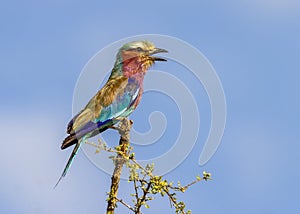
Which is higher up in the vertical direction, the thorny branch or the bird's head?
the bird's head

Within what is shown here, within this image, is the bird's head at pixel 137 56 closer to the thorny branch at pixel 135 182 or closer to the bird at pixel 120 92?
the bird at pixel 120 92

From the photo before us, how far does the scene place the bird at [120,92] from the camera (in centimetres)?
732

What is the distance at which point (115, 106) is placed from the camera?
7.78 metres

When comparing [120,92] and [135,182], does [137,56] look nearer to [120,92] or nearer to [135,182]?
[120,92]

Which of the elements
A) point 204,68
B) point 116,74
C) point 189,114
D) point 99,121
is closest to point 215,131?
point 189,114

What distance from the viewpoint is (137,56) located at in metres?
8.25

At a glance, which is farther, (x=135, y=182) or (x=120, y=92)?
(x=120, y=92)

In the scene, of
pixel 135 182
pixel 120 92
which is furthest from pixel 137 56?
pixel 135 182

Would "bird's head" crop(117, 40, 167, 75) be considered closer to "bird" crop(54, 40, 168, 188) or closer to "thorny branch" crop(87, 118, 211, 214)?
"bird" crop(54, 40, 168, 188)

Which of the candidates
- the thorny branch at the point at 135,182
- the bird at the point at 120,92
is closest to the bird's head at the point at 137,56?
the bird at the point at 120,92

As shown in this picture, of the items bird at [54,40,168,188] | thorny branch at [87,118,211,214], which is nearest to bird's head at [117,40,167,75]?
bird at [54,40,168,188]

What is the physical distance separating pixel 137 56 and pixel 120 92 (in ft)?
1.99

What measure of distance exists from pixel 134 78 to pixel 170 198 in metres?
3.62

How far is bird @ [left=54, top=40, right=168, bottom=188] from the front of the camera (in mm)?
7316
